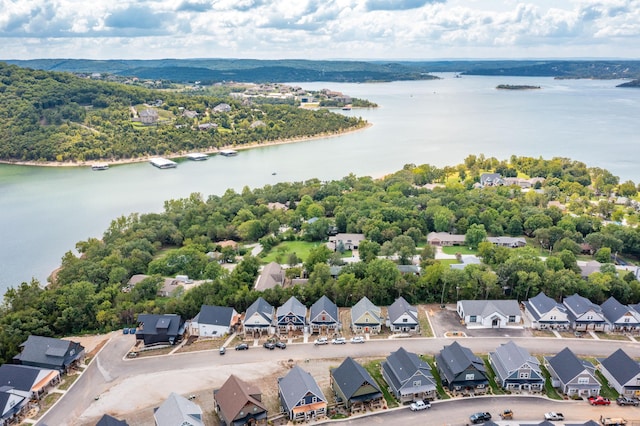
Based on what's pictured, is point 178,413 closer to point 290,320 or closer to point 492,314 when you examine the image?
point 290,320

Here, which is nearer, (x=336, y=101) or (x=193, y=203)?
(x=193, y=203)

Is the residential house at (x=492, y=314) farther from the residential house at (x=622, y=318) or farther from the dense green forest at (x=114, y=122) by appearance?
the dense green forest at (x=114, y=122)

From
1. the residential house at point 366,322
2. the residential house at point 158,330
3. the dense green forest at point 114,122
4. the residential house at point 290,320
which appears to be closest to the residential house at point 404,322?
the residential house at point 366,322

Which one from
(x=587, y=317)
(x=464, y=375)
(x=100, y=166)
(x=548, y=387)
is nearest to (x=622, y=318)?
(x=587, y=317)

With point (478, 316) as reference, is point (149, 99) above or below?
above

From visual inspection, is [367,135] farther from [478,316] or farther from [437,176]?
[478,316]

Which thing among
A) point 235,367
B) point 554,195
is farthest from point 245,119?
point 235,367

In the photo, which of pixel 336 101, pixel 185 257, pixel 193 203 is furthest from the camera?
pixel 336 101

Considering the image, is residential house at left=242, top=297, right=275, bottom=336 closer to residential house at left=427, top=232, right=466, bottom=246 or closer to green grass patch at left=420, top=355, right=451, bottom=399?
green grass patch at left=420, top=355, right=451, bottom=399
